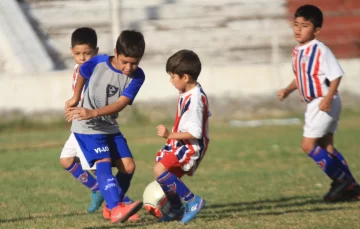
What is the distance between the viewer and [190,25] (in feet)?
64.1

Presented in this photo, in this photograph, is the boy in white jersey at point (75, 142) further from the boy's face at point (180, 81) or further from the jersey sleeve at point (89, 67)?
the boy's face at point (180, 81)

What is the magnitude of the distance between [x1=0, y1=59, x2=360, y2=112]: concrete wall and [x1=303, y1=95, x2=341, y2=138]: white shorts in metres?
9.76

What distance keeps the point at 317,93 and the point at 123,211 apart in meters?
2.31

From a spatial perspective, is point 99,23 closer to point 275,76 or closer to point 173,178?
point 275,76

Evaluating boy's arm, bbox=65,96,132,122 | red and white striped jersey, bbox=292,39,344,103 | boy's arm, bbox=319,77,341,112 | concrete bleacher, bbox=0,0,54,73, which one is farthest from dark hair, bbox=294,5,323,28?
concrete bleacher, bbox=0,0,54,73

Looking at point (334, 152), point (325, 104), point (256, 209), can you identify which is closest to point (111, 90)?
point (256, 209)

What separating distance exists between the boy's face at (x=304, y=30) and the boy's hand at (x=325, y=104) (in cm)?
63

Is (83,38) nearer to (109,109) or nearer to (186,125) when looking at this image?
(109,109)

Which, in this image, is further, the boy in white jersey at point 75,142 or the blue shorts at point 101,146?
the boy in white jersey at point 75,142

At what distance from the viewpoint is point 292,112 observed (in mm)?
17844

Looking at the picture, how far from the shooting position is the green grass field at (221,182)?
651cm

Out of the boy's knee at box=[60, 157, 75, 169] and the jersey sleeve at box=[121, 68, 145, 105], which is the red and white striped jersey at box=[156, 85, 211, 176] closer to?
the jersey sleeve at box=[121, 68, 145, 105]

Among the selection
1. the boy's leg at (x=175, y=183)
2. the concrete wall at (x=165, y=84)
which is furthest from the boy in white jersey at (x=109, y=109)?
the concrete wall at (x=165, y=84)

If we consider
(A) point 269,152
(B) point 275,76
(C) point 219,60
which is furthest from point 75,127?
(C) point 219,60
